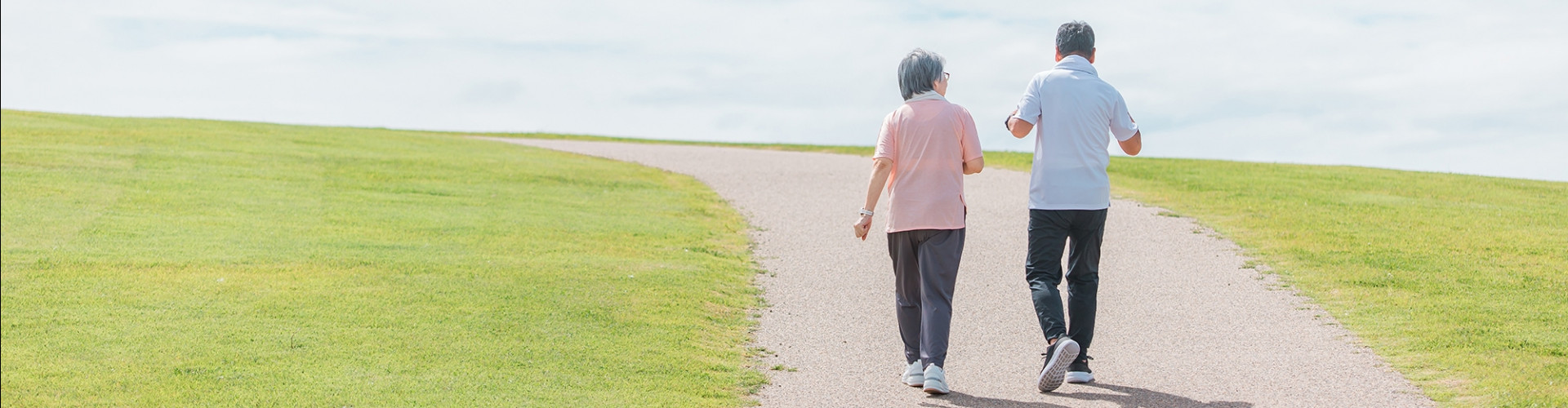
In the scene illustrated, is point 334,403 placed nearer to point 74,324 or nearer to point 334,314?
point 334,314

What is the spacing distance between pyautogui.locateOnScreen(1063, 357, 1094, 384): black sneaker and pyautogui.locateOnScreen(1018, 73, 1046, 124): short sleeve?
150 centimetres

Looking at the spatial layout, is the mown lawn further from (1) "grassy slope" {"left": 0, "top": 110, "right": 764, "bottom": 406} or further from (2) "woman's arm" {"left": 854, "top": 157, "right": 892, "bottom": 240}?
(1) "grassy slope" {"left": 0, "top": 110, "right": 764, "bottom": 406}

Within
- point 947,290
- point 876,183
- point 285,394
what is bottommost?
point 285,394

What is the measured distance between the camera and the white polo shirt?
6266 millimetres

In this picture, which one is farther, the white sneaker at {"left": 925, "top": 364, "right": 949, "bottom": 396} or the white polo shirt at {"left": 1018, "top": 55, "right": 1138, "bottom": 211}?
the white sneaker at {"left": 925, "top": 364, "right": 949, "bottom": 396}

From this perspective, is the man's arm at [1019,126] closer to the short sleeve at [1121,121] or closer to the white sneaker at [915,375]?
the short sleeve at [1121,121]

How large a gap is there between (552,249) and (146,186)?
7287 millimetres

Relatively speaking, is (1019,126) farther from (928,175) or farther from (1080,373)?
(1080,373)

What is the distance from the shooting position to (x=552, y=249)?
40.5 feet

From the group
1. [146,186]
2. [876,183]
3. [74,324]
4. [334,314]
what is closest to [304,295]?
[334,314]

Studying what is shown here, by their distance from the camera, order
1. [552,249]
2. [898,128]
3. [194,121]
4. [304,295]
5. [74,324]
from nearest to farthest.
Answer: [898,128] → [74,324] → [304,295] → [552,249] → [194,121]

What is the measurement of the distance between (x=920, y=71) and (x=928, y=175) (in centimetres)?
55

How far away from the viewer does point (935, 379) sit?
6434 millimetres

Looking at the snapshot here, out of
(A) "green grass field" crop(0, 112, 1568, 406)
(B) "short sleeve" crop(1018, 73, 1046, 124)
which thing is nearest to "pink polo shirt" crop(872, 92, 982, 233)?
(B) "short sleeve" crop(1018, 73, 1046, 124)
